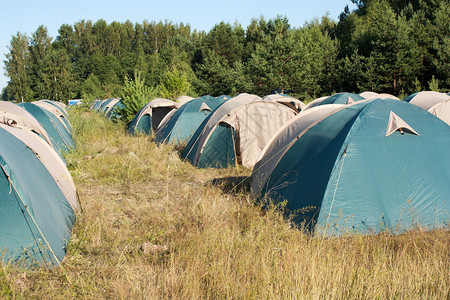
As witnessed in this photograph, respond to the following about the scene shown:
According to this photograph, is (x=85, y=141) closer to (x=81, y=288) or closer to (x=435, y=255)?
(x=81, y=288)

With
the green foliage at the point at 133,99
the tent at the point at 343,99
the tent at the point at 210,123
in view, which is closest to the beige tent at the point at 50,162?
the tent at the point at 210,123

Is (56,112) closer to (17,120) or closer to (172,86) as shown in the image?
(17,120)

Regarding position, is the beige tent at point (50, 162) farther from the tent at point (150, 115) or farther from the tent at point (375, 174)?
the tent at point (150, 115)

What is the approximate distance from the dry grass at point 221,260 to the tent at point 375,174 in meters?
0.27

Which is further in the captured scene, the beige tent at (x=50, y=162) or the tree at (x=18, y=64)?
the tree at (x=18, y=64)

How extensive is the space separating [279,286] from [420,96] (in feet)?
42.7

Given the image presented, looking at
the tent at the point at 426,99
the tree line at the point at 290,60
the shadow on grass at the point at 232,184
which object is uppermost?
the tree line at the point at 290,60

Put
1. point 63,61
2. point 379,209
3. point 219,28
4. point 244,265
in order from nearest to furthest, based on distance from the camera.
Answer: point 244,265
point 379,209
point 63,61
point 219,28

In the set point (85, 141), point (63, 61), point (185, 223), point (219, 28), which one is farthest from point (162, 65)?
point (185, 223)

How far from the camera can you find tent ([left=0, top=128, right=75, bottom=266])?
3.59 m

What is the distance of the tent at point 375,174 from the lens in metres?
4.50

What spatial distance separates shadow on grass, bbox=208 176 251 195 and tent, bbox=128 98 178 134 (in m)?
8.17

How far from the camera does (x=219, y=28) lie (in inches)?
1998

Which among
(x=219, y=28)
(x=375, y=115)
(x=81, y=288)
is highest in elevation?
(x=219, y=28)
